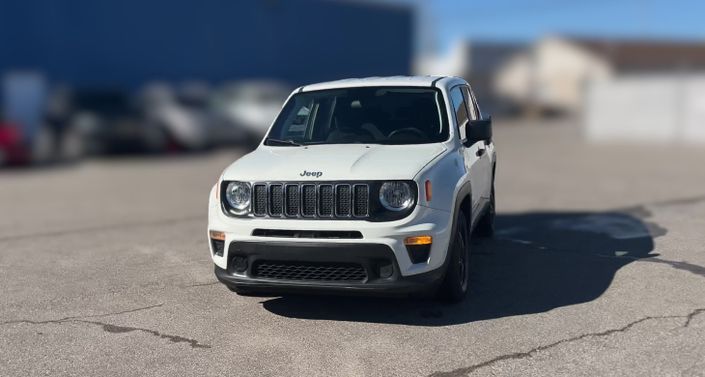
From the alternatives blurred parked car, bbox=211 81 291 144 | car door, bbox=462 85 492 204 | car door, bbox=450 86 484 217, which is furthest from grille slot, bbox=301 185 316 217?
blurred parked car, bbox=211 81 291 144

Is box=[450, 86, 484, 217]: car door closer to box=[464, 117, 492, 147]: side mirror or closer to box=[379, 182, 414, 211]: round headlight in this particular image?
box=[464, 117, 492, 147]: side mirror

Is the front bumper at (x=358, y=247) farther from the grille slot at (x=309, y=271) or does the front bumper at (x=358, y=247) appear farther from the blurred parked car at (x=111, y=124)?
the blurred parked car at (x=111, y=124)

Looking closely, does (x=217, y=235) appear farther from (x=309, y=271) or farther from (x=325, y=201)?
(x=325, y=201)

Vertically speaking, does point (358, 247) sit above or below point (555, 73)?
above

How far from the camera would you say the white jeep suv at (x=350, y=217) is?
497cm

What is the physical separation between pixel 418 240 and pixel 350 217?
48 cm

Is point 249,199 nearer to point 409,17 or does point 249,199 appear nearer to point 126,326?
point 126,326

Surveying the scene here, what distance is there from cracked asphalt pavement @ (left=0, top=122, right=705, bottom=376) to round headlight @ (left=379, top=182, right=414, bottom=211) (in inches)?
34.4

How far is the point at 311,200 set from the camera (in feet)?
16.9

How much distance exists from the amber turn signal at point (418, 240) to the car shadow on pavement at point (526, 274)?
0.68m

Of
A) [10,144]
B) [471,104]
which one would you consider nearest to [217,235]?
[471,104]

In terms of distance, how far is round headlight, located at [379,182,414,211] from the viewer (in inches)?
198

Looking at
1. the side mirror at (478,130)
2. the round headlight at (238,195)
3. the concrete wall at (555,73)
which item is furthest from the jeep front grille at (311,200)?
the concrete wall at (555,73)

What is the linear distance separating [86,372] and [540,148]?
18838 mm
